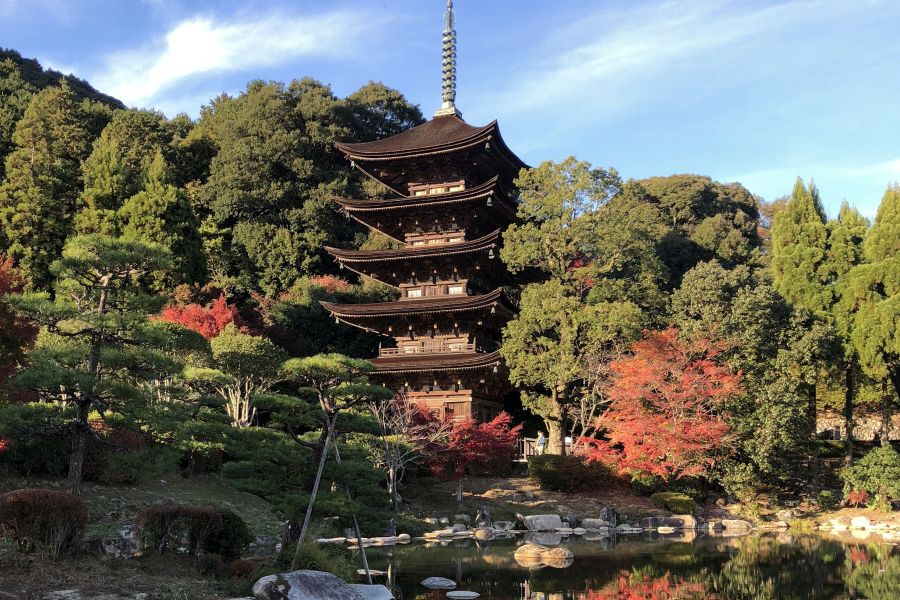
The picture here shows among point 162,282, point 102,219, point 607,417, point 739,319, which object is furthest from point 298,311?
point 739,319

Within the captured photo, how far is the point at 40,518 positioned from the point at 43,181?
32.6m

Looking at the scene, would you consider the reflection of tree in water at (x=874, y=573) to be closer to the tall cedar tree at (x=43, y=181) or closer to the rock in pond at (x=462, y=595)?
the rock in pond at (x=462, y=595)

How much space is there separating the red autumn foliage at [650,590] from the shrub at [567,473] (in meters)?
12.1

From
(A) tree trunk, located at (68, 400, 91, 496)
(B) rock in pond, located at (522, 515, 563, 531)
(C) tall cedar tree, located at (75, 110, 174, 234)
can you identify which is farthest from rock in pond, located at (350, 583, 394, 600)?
(C) tall cedar tree, located at (75, 110, 174, 234)

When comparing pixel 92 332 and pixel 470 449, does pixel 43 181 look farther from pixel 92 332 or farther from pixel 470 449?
pixel 92 332

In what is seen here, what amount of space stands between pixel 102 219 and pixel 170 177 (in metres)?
4.91

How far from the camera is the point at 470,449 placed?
89.2 ft

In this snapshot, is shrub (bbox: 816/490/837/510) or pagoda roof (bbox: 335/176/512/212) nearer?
shrub (bbox: 816/490/837/510)

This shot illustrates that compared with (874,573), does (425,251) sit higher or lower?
higher

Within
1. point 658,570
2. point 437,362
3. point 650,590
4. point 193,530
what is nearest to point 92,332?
point 193,530

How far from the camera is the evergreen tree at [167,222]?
38.5m

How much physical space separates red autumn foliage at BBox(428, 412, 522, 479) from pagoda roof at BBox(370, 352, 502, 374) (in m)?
2.35

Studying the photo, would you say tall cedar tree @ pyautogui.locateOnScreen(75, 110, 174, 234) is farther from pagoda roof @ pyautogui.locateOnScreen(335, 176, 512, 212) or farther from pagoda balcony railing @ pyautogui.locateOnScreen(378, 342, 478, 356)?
pagoda balcony railing @ pyautogui.locateOnScreen(378, 342, 478, 356)

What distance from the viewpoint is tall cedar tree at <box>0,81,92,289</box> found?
37.5 m
